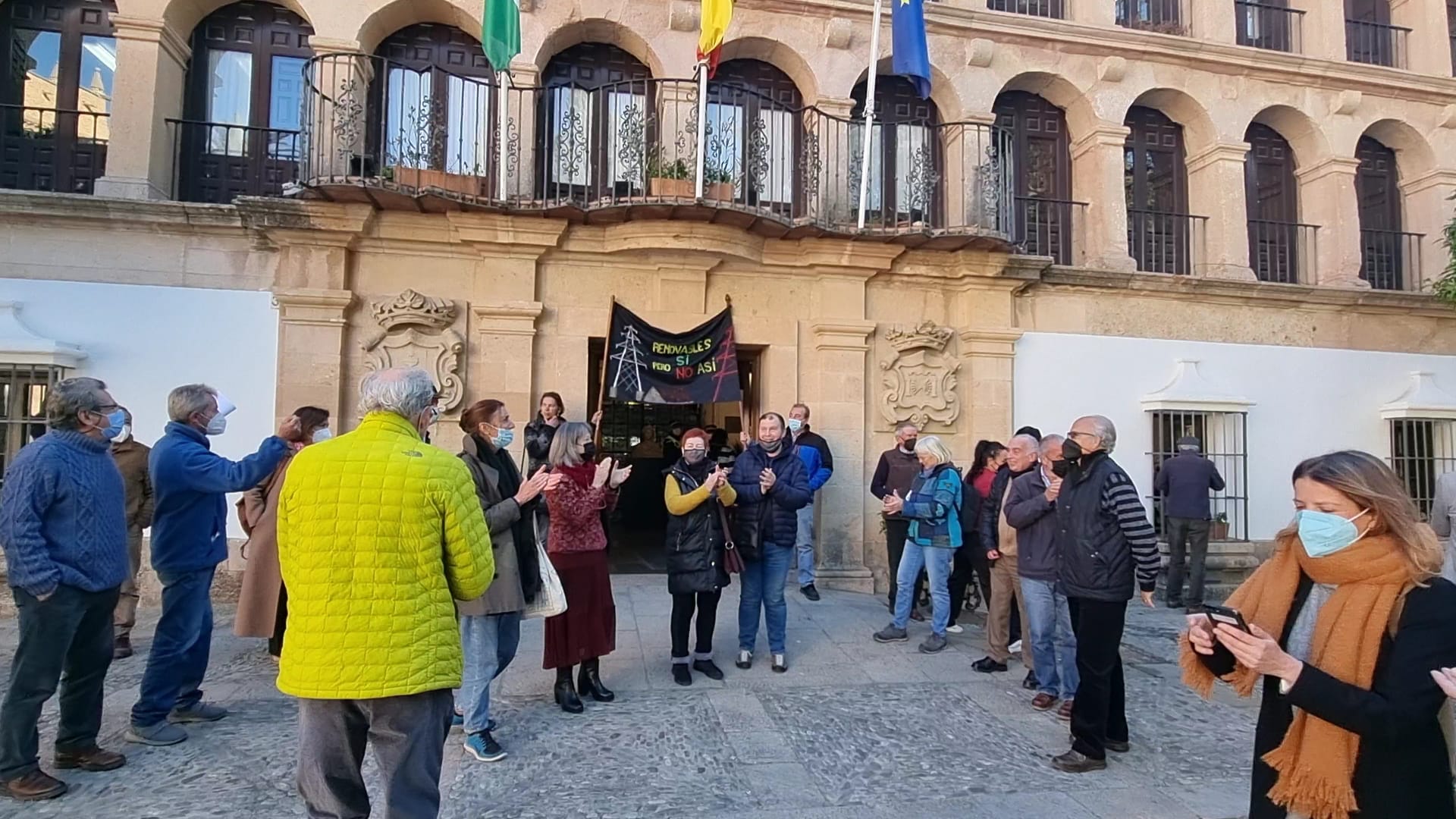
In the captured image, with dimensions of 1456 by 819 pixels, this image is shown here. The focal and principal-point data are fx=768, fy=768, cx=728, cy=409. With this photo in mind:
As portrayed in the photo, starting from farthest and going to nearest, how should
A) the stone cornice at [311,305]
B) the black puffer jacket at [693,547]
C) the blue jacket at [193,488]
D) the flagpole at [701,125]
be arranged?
the stone cornice at [311,305] → the flagpole at [701,125] → the black puffer jacket at [693,547] → the blue jacket at [193,488]

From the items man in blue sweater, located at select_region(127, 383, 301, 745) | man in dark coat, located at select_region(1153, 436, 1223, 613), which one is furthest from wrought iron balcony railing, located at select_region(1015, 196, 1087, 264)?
man in blue sweater, located at select_region(127, 383, 301, 745)

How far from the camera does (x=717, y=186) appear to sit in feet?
27.9

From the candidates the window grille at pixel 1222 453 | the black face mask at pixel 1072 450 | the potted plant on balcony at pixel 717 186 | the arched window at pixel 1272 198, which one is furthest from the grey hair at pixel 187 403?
the arched window at pixel 1272 198

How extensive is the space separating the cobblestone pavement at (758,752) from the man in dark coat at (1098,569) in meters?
0.22

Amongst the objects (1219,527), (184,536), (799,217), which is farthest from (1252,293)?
(184,536)

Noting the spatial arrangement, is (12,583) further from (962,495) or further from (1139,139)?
(1139,139)

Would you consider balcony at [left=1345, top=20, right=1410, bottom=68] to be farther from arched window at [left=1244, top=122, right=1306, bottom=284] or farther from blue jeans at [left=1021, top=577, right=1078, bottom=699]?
blue jeans at [left=1021, top=577, right=1078, bottom=699]

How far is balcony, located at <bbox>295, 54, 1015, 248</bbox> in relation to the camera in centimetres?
824

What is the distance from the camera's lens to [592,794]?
3848 millimetres

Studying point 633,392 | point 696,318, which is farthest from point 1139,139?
point 633,392

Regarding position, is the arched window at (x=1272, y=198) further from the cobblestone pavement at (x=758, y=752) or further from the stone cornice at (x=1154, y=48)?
the cobblestone pavement at (x=758, y=752)

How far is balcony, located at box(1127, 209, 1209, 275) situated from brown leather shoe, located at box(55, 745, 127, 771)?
11880mm

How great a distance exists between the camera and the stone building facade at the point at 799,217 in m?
8.17

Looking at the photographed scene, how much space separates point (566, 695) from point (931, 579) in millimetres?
3169
